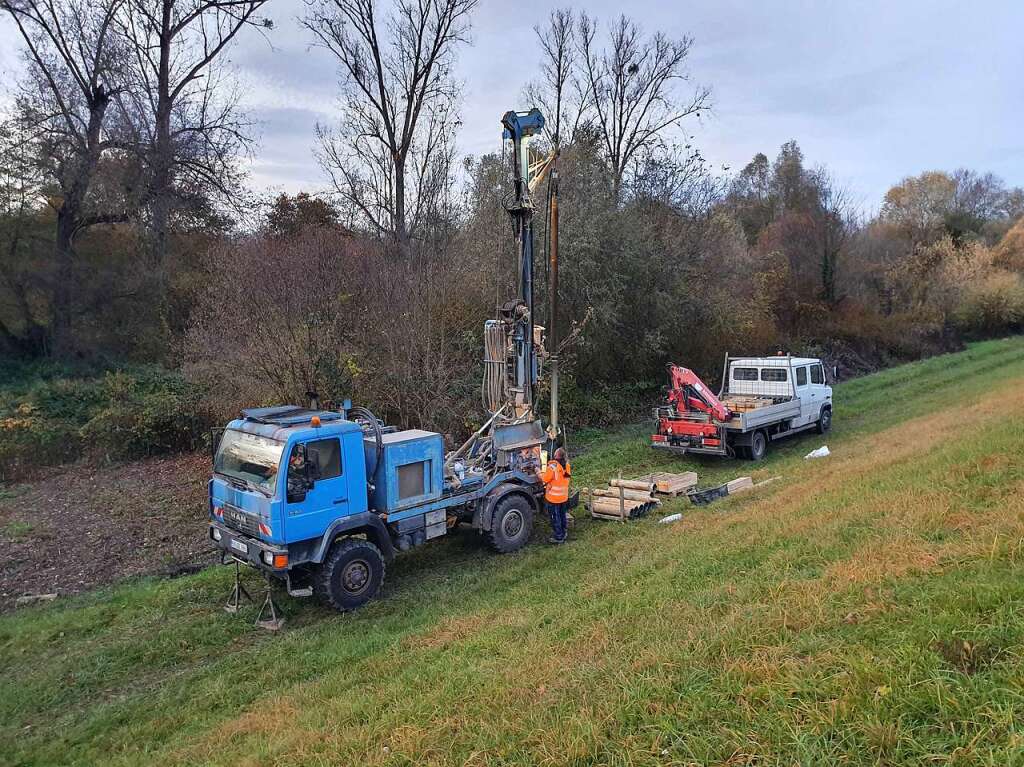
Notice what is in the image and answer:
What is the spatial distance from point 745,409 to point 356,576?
1048cm

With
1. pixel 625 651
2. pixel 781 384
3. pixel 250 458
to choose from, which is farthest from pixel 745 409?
pixel 250 458

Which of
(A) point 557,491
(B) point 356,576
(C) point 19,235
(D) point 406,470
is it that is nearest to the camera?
(B) point 356,576

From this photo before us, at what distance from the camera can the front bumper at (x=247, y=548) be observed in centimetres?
671

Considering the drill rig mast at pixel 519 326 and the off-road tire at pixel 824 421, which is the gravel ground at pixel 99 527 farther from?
the off-road tire at pixel 824 421

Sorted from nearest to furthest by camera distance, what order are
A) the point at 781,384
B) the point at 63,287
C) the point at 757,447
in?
the point at 757,447
the point at 781,384
the point at 63,287

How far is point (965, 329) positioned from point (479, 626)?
4410cm

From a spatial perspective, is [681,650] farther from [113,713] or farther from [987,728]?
[113,713]

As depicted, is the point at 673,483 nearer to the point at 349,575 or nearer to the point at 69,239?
the point at 349,575

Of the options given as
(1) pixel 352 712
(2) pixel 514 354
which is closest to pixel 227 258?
(2) pixel 514 354

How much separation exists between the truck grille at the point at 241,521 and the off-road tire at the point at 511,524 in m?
3.19

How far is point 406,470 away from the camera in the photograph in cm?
786

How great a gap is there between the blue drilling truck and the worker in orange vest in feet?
1.21

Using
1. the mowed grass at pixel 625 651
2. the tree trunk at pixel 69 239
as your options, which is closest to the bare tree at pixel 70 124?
the tree trunk at pixel 69 239

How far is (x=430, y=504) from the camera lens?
26.6 ft
